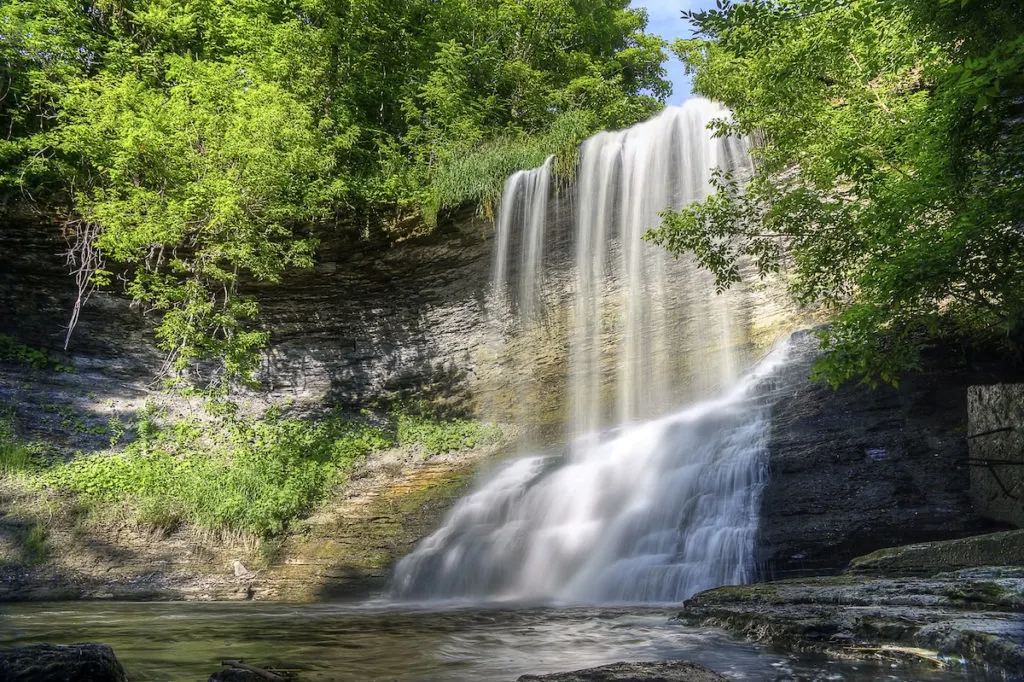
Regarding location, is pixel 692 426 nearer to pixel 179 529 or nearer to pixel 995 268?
pixel 995 268

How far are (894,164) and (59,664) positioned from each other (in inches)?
390

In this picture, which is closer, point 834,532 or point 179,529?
point 834,532

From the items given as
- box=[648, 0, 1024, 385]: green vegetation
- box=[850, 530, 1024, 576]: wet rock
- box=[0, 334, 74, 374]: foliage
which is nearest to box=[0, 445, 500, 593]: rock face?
box=[0, 334, 74, 374]: foliage

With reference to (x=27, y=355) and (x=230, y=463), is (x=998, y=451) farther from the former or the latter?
(x=27, y=355)

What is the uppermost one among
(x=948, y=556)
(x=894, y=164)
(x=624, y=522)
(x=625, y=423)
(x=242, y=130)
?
(x=242, y=130)

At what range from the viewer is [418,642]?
18.8 feet

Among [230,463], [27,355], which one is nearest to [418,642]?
[230,463]

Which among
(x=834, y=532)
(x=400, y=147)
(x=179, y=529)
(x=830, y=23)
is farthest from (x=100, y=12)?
(x=834, y=532)

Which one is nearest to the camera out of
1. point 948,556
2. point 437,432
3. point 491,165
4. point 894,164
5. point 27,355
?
point 948,556

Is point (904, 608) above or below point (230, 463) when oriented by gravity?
below

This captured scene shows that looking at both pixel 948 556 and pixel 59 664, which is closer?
pixel 59 664

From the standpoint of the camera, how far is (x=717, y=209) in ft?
31.5

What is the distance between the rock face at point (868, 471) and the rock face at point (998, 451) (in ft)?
0.41

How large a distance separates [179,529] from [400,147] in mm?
10312
